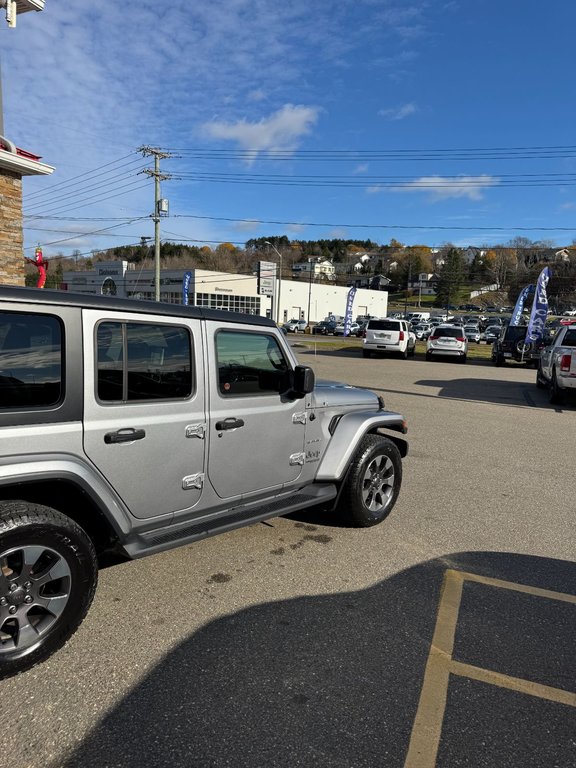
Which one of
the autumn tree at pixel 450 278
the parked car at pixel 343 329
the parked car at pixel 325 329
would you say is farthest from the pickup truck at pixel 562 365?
the autumn tree at pixel 450 278

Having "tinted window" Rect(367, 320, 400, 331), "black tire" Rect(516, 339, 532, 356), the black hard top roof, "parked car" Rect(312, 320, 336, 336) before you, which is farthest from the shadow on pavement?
"parked car" Rect(312, 320, 336, 336)

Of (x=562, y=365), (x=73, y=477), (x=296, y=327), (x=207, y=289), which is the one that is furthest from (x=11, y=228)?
(x=296, y=327)

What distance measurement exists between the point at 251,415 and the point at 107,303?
3.77 feet

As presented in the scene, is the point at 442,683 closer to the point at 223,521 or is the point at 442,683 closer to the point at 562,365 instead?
the point at 223,521

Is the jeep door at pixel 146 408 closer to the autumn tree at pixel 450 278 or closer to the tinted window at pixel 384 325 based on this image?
the tinted window at pixel 384 325

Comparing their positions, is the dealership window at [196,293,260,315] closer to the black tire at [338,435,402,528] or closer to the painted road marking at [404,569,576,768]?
the black tire at [338,435,402,528]

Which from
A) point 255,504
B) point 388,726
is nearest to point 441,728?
point 388,726

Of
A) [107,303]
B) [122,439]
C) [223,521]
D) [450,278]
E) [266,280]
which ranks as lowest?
[223,521]

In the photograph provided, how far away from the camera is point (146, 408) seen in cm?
279

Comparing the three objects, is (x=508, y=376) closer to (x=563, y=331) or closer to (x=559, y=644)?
(x=563, y=331)

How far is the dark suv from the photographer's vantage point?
2247 centimetres

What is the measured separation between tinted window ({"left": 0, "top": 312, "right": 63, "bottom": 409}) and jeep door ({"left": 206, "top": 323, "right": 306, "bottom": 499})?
3.05ft

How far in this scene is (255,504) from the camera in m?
3.46

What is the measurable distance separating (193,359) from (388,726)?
6.83 feet
